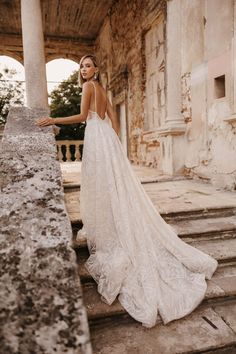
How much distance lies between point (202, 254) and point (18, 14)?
437 inches

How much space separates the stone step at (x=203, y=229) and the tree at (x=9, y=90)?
17.7m

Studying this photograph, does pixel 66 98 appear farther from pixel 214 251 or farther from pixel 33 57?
pixel 214 251

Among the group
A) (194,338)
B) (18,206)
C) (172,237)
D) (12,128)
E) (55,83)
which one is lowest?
(194,338)

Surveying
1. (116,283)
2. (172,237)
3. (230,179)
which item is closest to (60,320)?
(116,283)

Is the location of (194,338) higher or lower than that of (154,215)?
lower

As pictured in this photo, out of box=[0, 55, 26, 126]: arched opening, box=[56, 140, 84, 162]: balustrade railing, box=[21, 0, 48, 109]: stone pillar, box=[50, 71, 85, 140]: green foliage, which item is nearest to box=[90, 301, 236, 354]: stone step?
box=[21, 0, 48, 109]: stone pillar

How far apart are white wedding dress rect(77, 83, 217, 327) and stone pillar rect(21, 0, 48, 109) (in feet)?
10.6

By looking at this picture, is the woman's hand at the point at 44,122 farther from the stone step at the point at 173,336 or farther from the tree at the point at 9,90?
the tree at the point at 9,90

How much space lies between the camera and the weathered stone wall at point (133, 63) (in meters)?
7.14

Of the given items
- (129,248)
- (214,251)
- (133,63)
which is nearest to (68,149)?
(133,63)

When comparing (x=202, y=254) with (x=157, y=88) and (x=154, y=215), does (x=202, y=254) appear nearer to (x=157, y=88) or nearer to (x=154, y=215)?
(x=154, y=215)

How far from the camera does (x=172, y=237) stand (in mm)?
2402

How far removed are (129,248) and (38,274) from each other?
3.82 ft

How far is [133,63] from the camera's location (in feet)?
27.6
